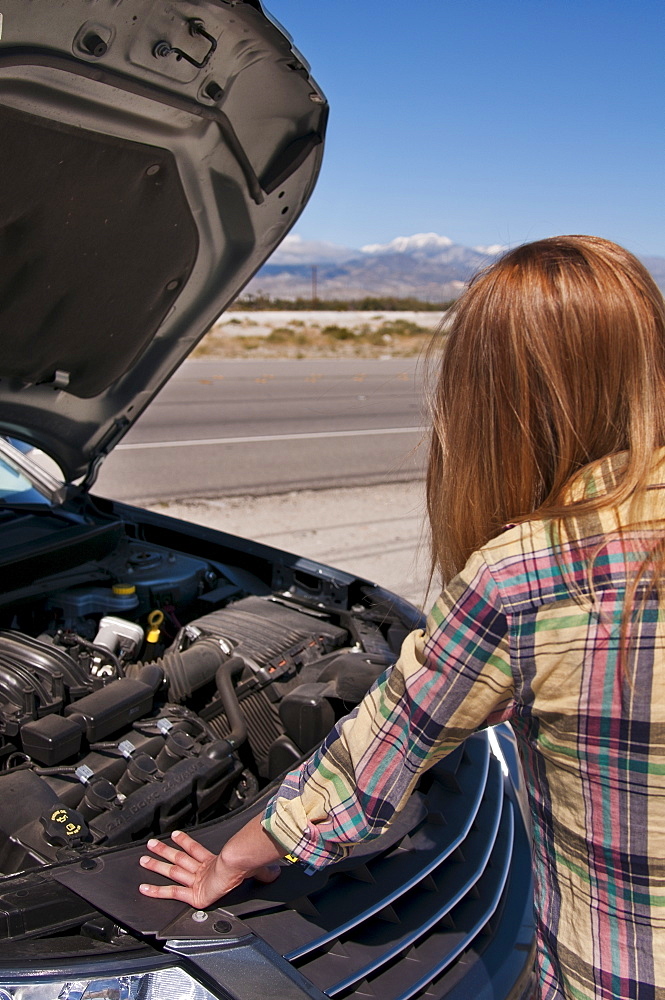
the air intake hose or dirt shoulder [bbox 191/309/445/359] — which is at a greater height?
dirt shoulder [bbox 191/309/445/359]

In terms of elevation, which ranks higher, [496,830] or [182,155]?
[182,155]

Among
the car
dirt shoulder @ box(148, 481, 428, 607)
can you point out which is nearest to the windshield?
the car

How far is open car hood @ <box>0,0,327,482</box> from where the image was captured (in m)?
2.07

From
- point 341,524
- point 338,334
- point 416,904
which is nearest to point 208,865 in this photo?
point 416,904

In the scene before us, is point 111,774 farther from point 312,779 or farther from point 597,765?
point 597,765

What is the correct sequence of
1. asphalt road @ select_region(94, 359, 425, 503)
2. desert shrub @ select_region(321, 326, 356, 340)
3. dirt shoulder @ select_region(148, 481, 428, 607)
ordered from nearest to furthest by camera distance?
dirt shoulder @ select_region(148, 481, 428, 607) → asphalt road @ select_region(94, 359, 425, 503) → desert shrub @ select_region(321, 326, 356, 340)

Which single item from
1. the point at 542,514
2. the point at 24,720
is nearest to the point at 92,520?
the point at 24,720

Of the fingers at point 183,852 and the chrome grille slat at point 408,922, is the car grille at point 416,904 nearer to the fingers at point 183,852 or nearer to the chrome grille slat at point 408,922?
the chrome grille slat at point 408,922

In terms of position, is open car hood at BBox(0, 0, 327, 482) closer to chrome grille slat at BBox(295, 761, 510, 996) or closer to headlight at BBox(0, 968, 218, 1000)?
headlight at BBox(0, 968, 218, 1000)

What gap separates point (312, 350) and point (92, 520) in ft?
83.7

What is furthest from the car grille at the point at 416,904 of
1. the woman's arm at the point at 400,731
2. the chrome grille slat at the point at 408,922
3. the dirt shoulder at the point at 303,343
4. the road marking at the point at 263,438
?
the dirt shoulder at the point at 303,343

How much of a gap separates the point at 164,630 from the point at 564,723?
2.17m

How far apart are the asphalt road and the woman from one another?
344 centimetres

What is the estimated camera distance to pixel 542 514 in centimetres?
120
